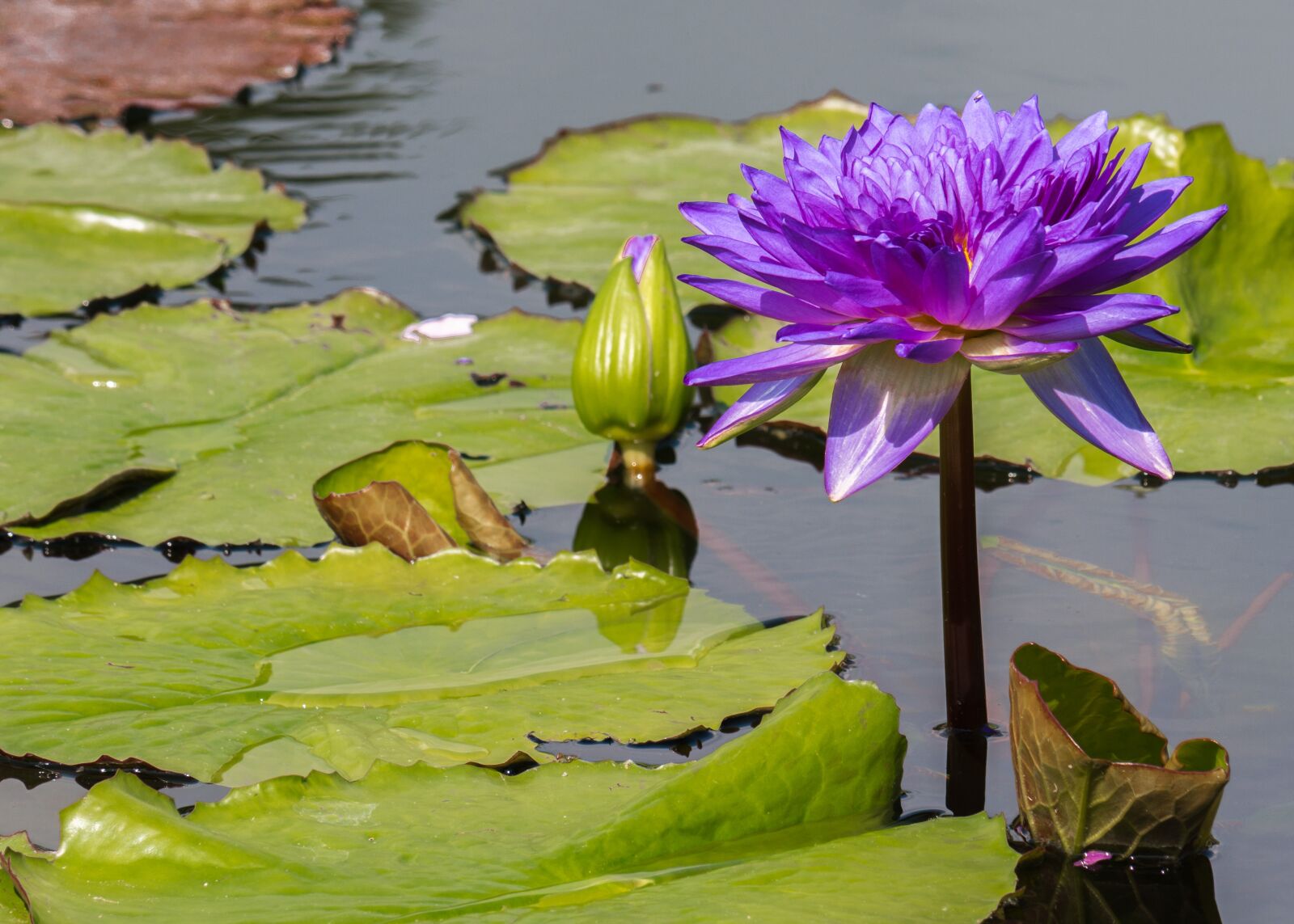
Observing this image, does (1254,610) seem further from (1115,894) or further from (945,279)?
(945,279)

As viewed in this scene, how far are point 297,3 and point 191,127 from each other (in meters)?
1.17

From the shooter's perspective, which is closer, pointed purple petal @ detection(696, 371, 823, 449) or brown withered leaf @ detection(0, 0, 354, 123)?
pointed purple petal @ detection(696, 371, 823, 449)

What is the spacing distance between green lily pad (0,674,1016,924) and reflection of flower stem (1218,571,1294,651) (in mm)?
559

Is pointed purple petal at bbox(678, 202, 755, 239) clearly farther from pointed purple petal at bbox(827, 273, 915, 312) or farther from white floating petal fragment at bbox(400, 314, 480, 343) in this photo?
white floating petal fragment at bbox(400, 314, 480, 343)

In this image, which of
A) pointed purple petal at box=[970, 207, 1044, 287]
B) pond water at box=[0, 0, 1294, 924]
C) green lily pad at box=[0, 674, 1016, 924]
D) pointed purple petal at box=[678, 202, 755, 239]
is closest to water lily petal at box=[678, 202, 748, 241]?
pointed purple petal at box=[678, 202, 755, 239]

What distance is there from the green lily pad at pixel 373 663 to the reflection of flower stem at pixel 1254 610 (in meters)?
0.45

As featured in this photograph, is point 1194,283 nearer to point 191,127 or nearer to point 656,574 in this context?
point 656,574

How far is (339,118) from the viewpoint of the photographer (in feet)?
12.2

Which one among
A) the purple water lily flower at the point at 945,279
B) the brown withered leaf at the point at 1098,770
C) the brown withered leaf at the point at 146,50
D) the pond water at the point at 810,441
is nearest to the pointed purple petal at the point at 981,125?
the purple water lily flower at the point at 945,279

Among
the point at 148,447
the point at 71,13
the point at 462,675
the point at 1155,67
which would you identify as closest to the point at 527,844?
the point at 462,675

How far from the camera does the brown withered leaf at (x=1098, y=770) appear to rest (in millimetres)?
1133

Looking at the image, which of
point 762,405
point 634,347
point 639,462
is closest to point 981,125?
point 762,405

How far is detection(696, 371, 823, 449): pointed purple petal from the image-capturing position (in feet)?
4.11

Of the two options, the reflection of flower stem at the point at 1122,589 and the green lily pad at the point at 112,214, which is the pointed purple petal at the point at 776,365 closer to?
the reflection of flower stem at the point at 1122,589
